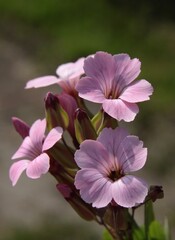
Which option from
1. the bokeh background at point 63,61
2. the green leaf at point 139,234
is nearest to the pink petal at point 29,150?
the green leaf at point 139,234

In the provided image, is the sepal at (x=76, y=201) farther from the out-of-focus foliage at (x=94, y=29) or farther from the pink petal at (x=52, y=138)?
the out-of-focus foliage at (x=94, y=29)

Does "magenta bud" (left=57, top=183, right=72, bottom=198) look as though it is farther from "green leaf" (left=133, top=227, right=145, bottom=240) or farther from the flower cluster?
"green leaf" (left=133, top=227, right=145, bottom=240)

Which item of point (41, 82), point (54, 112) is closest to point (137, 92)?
point (54, 112)

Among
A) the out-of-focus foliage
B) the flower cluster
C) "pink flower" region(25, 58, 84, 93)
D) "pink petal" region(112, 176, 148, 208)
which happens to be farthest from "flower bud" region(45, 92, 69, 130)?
the out-of-focus foliage

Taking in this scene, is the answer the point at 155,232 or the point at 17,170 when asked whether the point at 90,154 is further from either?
the point at 155,232

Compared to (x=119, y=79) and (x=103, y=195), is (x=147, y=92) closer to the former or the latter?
(x=119, y=79)

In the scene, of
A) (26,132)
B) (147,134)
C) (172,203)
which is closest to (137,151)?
(26,132)

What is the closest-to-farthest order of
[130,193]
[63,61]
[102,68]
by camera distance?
[130,193]
[102,68]
[63,61]
